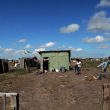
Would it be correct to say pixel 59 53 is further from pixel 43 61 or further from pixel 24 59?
pixel 24 59

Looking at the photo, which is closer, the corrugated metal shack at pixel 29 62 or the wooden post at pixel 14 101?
the wooden post at pixel 14 101

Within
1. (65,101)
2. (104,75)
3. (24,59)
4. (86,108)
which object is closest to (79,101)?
(65,101)

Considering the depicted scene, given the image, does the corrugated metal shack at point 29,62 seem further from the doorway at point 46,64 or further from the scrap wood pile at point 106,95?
the scrap wood pile at point 106,95

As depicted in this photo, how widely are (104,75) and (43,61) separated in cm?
1628

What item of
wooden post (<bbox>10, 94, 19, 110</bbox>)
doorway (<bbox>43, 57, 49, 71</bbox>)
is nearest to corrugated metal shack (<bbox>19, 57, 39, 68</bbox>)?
doorway (<bbox>43, 57, 49, 71</bbox>)

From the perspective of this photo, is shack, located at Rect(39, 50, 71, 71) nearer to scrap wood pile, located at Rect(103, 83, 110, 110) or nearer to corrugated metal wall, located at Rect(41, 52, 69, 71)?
corrugated metal wall, located at Rect(41, 52, 69, 71)

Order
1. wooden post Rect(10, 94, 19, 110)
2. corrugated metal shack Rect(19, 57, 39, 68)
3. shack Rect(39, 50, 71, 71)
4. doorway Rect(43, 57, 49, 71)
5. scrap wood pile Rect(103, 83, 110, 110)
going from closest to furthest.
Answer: scrap wood pile Rect(103, 83, 110, 110)
wooden post Rect(10, 94, 19, 110)
shack Rect(39, 50, 71, 71)
doorway Rect(43, 57, 49, 71)
corrugated metal shack Rect(19, 57, 39, 68)

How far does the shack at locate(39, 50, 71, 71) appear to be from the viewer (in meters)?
40.9

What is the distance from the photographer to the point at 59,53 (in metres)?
41.5

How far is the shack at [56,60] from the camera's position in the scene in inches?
1612

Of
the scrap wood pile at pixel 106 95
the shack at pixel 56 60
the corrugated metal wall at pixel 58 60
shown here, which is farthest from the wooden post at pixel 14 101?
the corrugated metal wall at pixel 58 60

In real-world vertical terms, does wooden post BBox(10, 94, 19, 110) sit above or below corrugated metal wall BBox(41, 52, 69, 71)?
below

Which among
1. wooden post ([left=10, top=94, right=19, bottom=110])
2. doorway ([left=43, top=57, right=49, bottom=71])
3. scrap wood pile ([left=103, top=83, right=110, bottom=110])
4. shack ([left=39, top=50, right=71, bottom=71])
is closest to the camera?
scrap wood pile ([left=103, top=83, right=110, bottom=110])

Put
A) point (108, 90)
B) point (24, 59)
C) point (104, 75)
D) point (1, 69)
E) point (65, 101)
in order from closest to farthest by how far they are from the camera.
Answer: point (108, 90)
point (65, 101)
point (104, 75)
point (1, 69)
point (24, 59)
